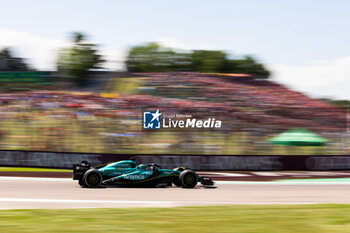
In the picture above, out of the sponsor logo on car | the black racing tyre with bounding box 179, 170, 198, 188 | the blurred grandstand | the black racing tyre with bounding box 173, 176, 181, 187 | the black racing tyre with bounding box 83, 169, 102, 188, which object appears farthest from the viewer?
the blurred grandstand

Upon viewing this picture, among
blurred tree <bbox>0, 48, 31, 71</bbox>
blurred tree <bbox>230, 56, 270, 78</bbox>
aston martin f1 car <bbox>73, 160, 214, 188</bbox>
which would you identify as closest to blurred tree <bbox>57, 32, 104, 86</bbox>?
blurred tree <bbox>0, 48, 31, 71</bbox>

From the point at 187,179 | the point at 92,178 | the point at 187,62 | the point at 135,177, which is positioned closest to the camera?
the point at 92,178

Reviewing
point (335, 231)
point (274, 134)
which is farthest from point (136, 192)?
point (274, 134)

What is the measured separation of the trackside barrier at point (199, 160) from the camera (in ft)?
59.4

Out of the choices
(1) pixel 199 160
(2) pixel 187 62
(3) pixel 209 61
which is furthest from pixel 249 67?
(1) pixel 199 160

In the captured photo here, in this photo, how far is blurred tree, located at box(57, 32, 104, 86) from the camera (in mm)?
43969

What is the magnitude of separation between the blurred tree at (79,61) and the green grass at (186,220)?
35.3 m

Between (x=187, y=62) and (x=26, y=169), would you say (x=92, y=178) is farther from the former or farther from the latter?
(x=187, y=62)

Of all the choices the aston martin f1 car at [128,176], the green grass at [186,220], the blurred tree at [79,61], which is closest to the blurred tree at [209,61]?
the blurred tree at [79,61]

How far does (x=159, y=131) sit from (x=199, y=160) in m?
4.23

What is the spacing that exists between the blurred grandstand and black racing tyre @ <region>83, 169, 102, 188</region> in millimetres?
7798

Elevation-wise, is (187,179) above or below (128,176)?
below

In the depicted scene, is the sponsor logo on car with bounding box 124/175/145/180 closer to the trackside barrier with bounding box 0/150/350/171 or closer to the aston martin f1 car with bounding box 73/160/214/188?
the aston martin f1 car with bounding box 73/160/214/188

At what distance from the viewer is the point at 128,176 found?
12125mm
